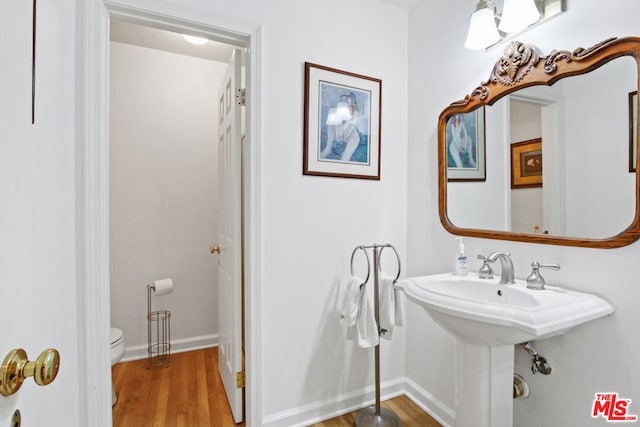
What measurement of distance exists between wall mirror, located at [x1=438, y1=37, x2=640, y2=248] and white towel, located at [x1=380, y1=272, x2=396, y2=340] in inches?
18.7

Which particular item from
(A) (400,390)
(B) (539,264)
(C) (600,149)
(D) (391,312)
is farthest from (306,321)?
(C) (600,149)

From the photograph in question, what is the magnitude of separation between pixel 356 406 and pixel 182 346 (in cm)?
161

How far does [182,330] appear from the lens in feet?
8.94

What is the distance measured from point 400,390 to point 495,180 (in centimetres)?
143

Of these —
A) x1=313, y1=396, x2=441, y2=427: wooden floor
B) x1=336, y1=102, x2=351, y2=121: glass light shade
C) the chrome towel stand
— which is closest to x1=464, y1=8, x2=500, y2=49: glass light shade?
x1=336, y1=102, x2=351, y2=121: glass light shade

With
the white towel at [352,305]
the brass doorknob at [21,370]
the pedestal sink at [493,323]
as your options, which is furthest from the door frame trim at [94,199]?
the pedestal sink at [493,323]

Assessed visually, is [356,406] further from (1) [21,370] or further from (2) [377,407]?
(1) [21,370]

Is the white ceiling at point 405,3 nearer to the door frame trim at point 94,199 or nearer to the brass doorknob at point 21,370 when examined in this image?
the door frame trim at point 94,199

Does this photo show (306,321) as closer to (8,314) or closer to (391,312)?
(391,312)

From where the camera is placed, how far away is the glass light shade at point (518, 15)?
4.30 feet

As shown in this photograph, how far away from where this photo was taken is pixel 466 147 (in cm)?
169

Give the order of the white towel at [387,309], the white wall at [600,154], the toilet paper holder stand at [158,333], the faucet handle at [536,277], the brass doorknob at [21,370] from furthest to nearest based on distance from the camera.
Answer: the toilet paper holder stand at [158,333], the white towel at [387,309], the faucet handle at [536,277], the white wall at [600,154], the brass doorknob at [21,370]

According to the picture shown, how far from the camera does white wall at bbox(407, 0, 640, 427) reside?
111cm

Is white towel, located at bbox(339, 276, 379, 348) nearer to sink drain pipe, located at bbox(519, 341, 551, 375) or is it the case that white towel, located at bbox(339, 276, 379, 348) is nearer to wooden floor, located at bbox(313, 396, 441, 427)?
wooden floor, located at bbox(313, 396, 441, 427)
